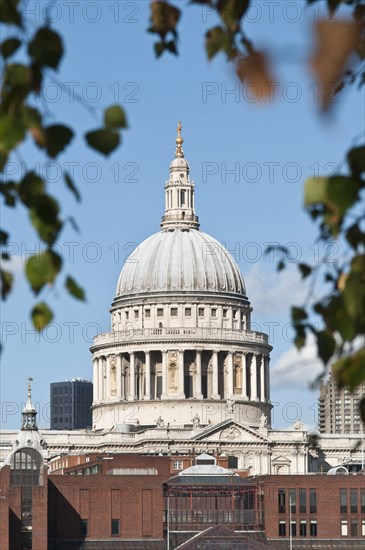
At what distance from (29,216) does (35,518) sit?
115137 millimetres

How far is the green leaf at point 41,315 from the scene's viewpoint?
1143 cm

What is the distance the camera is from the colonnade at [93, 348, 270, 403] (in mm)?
190375

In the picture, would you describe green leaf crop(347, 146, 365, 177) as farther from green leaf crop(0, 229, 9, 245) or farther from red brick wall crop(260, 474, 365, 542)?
red brick wall crop(260, 474, 365, 542)

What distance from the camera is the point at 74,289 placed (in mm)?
11188

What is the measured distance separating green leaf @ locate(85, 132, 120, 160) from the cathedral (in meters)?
167

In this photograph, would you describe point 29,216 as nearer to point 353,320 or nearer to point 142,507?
point 353,320

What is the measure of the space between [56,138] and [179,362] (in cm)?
17984

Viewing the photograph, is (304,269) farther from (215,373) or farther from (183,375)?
(215,373)

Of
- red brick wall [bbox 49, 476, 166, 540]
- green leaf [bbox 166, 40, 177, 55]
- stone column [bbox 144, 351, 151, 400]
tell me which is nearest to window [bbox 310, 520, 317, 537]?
red brick wall [bbox 49, 476, 166, 540]

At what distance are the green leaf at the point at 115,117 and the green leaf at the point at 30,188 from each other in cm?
56

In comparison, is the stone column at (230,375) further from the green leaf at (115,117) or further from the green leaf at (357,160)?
the green leaf at (357,160)

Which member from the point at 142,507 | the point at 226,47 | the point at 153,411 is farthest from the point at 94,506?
the point at 226,47

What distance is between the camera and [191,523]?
13138cm

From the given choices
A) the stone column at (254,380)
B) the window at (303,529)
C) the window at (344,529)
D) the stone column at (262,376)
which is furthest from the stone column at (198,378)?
the window at (344,529)
